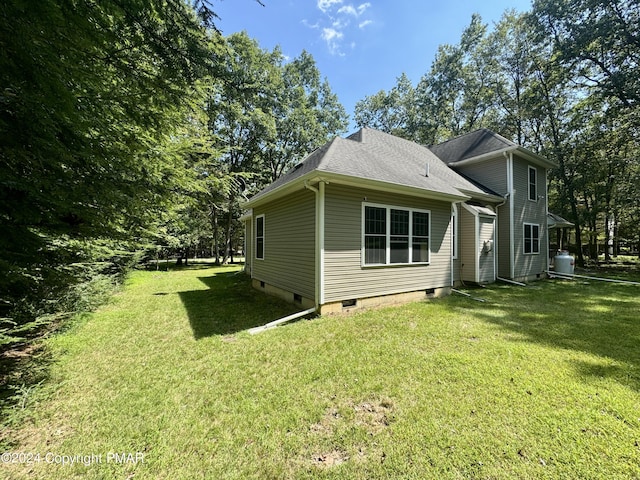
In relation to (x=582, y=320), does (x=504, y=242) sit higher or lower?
higher

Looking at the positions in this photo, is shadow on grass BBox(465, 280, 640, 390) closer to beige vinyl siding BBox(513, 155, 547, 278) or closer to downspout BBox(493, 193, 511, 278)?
downspout BBox(493, 193, 511, 278)

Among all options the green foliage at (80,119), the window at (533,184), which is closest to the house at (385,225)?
the window at (533,184)

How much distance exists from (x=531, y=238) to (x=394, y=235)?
8.50 metres

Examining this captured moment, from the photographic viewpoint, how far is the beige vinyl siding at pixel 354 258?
5887mm

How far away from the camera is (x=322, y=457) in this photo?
6.96 ft

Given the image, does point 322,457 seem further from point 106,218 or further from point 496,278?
point 496,278

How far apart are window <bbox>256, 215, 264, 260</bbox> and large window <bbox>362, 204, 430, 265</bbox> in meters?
4.26

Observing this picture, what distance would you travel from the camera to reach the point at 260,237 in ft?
31.5

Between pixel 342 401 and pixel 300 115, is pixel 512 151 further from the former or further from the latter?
pixel 300 115

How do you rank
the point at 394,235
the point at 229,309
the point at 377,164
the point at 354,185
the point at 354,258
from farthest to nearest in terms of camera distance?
the point at 377,164
the point at 394,235
the point at 229,309
the point at 354,258
the point at 354,185

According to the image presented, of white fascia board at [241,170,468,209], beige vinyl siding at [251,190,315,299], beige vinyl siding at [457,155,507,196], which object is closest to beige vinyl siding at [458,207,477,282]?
white fascia board at [241,170,468,209]

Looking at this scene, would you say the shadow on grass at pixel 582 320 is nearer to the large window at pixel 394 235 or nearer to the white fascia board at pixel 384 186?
the large window at pixel 394 235

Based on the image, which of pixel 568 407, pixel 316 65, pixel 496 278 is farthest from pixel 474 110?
pixel 568 407

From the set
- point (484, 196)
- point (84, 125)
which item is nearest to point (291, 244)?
point (84, 125)
